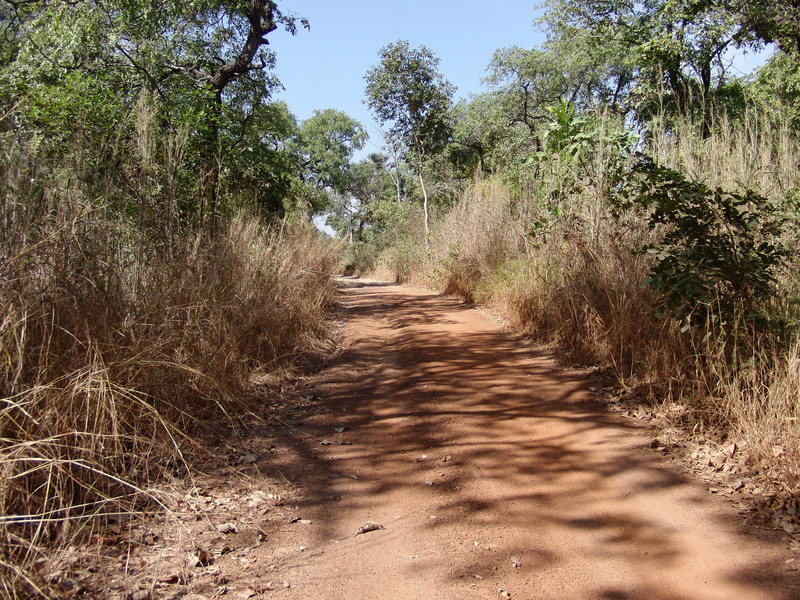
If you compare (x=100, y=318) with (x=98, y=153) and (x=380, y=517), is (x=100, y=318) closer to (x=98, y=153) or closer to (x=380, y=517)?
(x=98, y=153)

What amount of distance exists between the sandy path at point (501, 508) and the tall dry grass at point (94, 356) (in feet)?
3.05

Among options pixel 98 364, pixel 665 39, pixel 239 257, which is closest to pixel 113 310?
pixel 98 364

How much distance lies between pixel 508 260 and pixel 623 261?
4.34 m

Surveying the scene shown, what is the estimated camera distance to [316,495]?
3852 mm

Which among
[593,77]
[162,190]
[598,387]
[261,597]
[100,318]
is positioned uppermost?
[593,77]

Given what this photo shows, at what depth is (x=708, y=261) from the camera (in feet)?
15.0

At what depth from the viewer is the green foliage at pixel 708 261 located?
441 cm

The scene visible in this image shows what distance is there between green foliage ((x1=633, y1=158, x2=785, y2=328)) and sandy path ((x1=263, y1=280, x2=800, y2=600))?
1.07m

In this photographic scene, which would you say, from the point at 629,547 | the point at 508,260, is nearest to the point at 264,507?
the point at 629,547

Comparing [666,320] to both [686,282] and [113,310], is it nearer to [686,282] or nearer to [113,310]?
[686,282]

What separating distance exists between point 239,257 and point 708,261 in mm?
4493

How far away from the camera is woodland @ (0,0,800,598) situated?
3.40m

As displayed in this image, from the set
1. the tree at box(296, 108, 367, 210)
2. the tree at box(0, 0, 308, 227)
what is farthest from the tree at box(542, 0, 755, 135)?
the tree at box(296, 108, 367, 210)

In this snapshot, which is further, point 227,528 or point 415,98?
point 415,98
